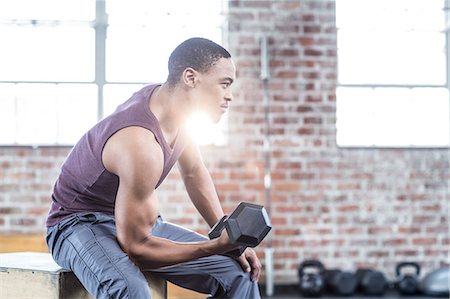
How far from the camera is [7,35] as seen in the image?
4180 mm

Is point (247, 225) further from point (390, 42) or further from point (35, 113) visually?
point (390, 42)

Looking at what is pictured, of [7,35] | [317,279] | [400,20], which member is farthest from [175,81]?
[400,20]

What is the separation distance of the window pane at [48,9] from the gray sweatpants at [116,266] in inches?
96.9

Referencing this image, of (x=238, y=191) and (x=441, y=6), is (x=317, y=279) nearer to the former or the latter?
(x=238, y=191)

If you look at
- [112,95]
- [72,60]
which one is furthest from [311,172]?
[72,60]

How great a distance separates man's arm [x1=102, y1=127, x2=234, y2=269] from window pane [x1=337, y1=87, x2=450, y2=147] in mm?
2764

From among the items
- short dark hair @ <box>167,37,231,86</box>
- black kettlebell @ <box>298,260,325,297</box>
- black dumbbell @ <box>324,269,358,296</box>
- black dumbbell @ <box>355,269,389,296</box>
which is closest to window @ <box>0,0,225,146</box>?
black kettlebell @ <box>298,260,325,297</box>

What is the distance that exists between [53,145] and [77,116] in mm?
236

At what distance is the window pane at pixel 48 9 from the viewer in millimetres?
4195

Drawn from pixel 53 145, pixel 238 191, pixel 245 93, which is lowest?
pixel 238 191

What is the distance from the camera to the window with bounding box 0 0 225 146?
164 inches

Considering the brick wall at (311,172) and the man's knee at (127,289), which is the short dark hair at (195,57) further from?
the brick wall at (311,172)

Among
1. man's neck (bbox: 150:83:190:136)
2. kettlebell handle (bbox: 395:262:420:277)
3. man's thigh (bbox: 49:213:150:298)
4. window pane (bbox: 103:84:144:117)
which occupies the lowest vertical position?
kettlebell handle (bbox: 395:262:420:277)

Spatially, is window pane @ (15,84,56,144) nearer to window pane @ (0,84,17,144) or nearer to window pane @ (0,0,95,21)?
window pane @ (0,84,17,144)
